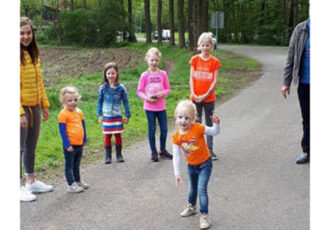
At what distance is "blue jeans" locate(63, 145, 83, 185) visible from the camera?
5465 mm

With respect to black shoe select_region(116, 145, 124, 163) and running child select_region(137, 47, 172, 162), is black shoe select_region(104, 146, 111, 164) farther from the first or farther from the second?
running child select_region(137, 47, 172, 162)

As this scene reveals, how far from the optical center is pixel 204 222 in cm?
439

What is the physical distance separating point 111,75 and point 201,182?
8.66 feet

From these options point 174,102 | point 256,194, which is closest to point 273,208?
point 256,194

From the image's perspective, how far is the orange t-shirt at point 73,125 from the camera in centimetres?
540

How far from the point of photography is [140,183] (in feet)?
18.8

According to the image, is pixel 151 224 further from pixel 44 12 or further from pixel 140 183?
pixel 44 12

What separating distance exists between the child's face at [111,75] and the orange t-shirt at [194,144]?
7.48ft

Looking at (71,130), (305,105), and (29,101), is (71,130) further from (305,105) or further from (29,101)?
(305,105)

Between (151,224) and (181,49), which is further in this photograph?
(181,49)

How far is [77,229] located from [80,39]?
4462 centimetres

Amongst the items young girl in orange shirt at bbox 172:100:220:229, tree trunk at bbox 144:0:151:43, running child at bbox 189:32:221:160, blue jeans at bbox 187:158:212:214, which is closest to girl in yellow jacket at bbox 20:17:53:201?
young girl in orange shirt at bbox 172:100:220:229

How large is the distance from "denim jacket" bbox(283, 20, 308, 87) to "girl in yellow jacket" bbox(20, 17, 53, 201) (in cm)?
338

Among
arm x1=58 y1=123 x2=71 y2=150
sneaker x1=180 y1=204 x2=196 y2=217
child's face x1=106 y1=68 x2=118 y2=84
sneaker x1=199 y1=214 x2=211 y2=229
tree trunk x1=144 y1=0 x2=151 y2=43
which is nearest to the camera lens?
sneaker x1=199 y1=214 x2=211 y2=229
